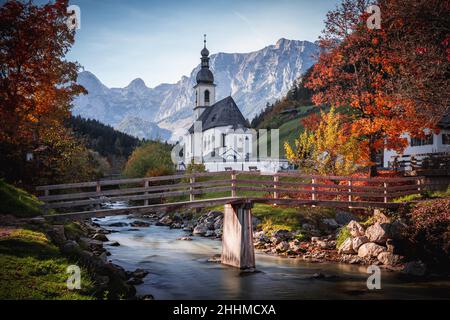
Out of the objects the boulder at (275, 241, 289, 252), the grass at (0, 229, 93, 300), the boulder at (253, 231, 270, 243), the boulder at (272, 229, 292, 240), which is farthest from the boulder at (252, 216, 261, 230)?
the grass at (0, 229, 93, 300)

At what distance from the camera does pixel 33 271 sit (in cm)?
1044

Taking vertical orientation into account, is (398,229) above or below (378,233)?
above

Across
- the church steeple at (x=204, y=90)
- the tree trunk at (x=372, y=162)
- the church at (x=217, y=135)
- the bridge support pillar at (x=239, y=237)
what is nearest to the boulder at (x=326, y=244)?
the bridge support pillar at (x=239, y=237)

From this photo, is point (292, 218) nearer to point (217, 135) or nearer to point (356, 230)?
point (356, 230)

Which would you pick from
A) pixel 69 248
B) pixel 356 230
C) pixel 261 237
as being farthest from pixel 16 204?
pixel 356 230

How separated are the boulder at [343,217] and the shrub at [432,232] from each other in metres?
7.00

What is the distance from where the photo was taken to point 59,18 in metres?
22.7

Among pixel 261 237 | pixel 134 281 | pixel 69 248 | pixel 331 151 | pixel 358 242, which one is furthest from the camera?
pixel 331 151

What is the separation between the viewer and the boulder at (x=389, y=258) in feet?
58.0

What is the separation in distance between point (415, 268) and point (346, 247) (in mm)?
3828

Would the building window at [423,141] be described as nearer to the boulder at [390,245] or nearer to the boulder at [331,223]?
the boulder at [331,223]
